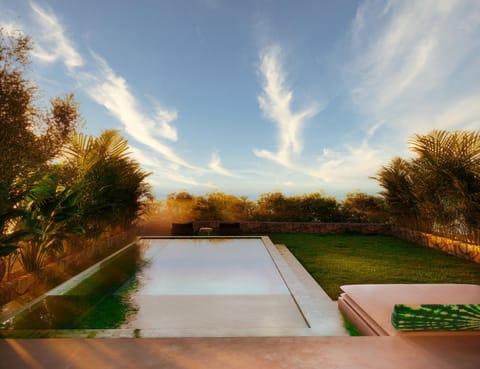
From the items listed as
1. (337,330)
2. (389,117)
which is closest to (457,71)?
(389,117)

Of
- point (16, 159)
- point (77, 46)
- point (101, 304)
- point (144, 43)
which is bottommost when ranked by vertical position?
point (101, 304)

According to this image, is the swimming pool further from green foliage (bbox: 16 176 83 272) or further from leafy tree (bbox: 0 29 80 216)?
leafy tree (bbox: 0 29 80 216)

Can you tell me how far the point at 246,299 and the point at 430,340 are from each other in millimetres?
2263

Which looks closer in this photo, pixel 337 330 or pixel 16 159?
pixel 337 330

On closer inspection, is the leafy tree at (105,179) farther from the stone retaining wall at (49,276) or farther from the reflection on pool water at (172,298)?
the reflection on pool water at (172,298)

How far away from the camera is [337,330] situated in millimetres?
2887

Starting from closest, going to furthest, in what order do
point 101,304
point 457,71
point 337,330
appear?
point 337,330 < point 101,304 < point 457,71

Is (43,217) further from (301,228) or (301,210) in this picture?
(301,210)

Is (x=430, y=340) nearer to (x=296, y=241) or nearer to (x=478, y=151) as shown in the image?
(x=478, y=151)

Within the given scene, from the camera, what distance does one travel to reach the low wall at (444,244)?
6.57 metres

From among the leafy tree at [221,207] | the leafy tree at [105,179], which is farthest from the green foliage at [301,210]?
the leafy tree at [105,179]

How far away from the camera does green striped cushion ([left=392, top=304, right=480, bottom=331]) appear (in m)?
2.23

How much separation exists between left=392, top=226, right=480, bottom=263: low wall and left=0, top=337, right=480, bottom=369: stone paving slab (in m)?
5.40

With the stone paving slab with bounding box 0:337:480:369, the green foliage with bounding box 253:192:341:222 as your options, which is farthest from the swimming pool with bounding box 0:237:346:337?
the green foliage with bounding box 253:192:341:222
